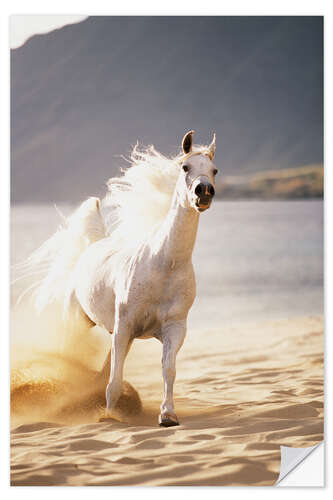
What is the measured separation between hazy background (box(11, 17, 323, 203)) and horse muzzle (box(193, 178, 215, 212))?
150 cm

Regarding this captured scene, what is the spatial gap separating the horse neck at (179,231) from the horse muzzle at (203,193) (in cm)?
19

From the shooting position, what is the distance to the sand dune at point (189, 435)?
2.87 meters

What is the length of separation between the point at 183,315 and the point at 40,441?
92 cm

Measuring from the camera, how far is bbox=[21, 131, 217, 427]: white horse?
3051 mm

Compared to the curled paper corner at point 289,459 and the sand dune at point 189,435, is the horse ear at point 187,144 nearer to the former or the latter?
the sand dune at point 189,435

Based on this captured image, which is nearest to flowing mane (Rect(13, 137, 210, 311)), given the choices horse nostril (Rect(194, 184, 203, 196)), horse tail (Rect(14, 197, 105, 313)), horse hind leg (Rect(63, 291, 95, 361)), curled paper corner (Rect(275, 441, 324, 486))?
horse tail (Rect(14, 197, 105, 313))

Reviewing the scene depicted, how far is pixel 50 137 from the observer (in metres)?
4.47

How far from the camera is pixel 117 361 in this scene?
3162 millimetres

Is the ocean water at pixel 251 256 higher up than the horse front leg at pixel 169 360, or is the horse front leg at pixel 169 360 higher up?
the ocean water at pixel 251 256

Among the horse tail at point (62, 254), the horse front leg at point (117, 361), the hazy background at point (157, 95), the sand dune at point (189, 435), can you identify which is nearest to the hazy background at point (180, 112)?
the hazy background at point (157, 95)

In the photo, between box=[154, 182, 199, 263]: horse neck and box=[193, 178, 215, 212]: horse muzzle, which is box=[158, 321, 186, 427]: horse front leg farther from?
box=[193, 178, 215, 212]: horse muzzle

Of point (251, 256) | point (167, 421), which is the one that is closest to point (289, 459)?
point (167, 421)

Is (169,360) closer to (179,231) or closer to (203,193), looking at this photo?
(179,231)

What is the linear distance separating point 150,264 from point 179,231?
0.73 feet
